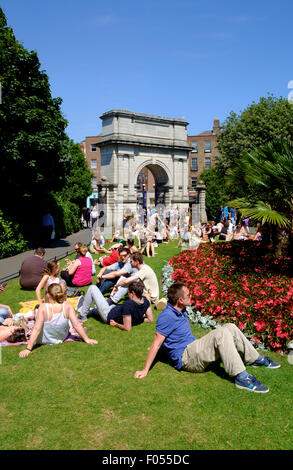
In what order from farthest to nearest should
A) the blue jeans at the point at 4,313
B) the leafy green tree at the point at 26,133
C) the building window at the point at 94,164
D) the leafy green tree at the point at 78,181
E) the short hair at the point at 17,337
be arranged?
the building window at the point at 94,164 → the leafy green tree at the point at 78,181 → the leafy green tree at the point at 26,133 → the blue jeans at the point at 4,313 → the short hair at the point at 17,337

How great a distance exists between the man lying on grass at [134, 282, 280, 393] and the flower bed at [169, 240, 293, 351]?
35.0 inches

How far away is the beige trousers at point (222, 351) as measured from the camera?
16.4 feet

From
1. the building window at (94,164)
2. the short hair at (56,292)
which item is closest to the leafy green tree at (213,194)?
the building window at (94,164)

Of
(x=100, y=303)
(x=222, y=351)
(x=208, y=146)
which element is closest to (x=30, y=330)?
(x=100, y=303)

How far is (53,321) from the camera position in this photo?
6.26m

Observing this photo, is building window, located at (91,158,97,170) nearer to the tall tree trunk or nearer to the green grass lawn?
the tall tree trunk

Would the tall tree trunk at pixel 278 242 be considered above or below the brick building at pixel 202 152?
below

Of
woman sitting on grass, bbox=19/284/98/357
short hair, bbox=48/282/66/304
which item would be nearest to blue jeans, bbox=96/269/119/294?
woman sitting on grass, bbox=19/284/98/357

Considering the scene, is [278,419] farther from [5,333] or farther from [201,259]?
[201,259]

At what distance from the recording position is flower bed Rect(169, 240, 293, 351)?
21.4ft

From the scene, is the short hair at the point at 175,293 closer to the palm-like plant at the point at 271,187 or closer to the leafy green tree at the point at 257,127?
the palm-like plant at the point at 271,187

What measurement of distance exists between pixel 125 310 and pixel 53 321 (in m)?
1.48

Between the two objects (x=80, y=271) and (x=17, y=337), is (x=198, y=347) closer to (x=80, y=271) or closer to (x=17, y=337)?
(x=17, y=337)

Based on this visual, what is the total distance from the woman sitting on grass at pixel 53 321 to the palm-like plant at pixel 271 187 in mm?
3986
